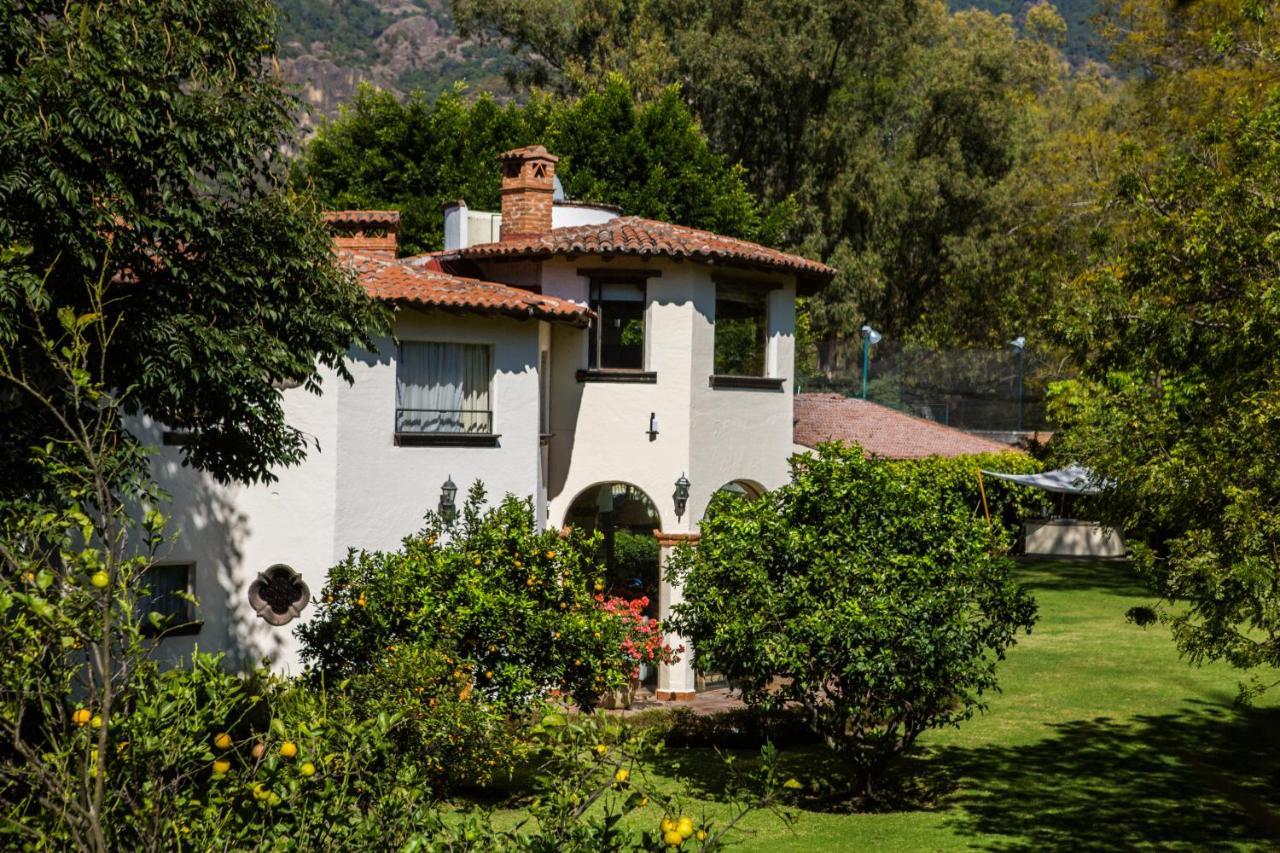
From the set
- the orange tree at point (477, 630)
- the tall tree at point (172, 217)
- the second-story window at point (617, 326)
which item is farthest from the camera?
the second-story window at point (617, 326)

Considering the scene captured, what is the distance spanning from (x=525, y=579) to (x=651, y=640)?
7.75ft

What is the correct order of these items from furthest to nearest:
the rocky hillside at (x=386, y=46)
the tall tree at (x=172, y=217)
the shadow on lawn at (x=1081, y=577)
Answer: the rocky hillside at (x=386, y=46) < the shadow on lawn at (x=1081, y=577) < the tall tree at (x=172, y=217)

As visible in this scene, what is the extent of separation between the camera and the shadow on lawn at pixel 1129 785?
14.2m

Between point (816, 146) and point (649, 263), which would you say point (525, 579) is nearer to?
point (649, 263)

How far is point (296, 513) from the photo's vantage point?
19.2 meters

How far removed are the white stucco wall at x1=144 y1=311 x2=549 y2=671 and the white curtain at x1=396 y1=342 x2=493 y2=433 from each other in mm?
192

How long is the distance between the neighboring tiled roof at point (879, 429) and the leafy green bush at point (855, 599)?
20025 mm

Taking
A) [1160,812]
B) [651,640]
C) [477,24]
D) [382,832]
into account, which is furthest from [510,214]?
[477,24]

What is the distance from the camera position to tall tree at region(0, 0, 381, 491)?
11.1 meters

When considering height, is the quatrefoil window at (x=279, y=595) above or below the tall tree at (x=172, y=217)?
below

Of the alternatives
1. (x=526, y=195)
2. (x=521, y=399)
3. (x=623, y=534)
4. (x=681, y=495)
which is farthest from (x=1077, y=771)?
(x=623, y=534)

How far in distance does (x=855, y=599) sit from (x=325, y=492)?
8.41m

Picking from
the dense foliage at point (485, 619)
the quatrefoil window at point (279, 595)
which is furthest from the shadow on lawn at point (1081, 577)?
the quatrefoil window at point (279, 595)

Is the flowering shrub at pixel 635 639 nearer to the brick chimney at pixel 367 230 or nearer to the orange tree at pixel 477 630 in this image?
the orange tree at pixel 477 630
